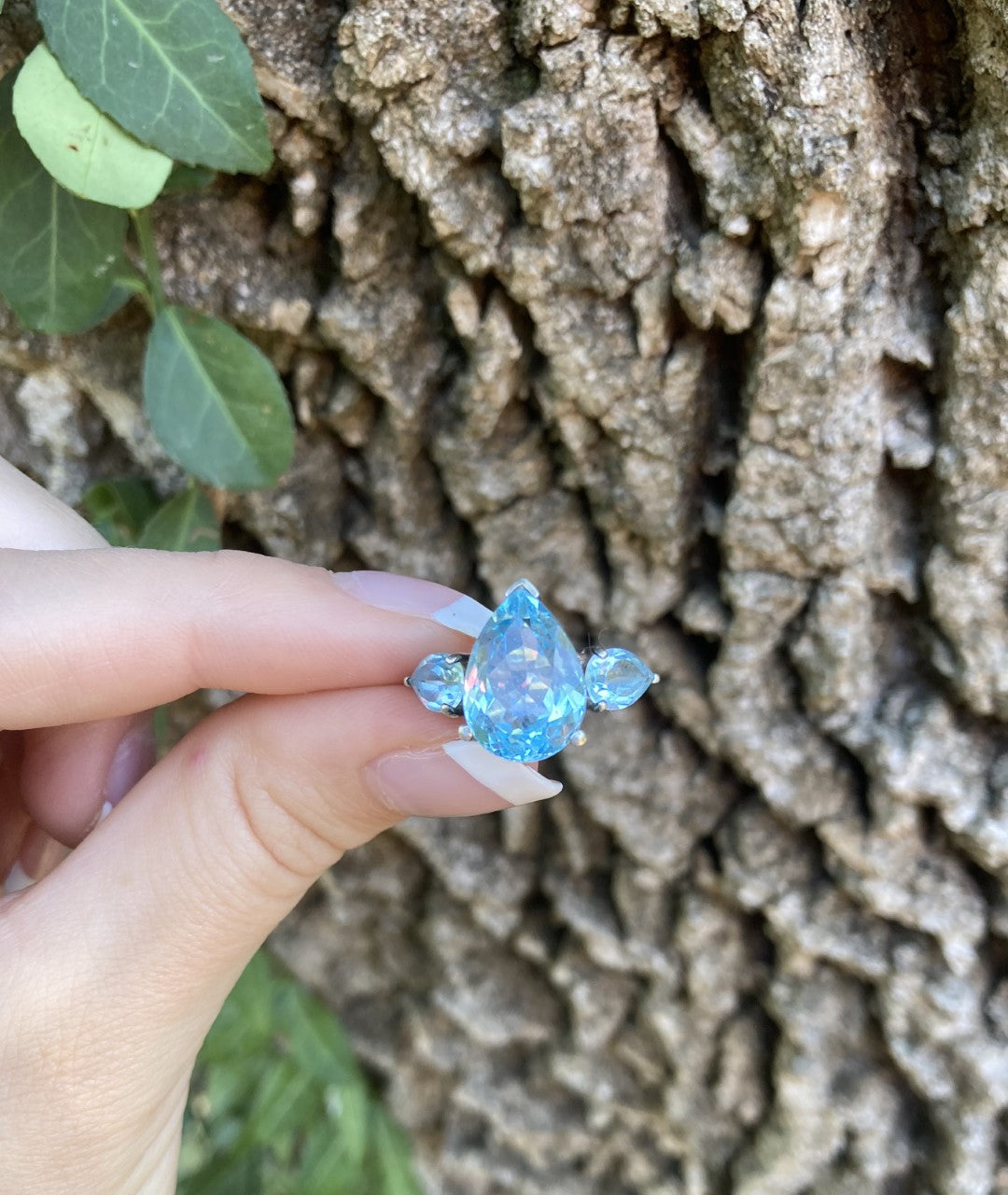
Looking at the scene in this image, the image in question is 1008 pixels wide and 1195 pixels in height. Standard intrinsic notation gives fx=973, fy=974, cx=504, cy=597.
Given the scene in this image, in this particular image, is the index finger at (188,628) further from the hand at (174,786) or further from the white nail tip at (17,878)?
the white nail tip at (17,878)

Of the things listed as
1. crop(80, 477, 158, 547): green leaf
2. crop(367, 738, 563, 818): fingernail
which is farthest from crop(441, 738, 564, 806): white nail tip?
crop(80, 477, 158, 547): green leaf

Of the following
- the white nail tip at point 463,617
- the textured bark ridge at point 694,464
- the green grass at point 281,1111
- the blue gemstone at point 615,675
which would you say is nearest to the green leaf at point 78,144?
the textured bark ridge at point 694,464

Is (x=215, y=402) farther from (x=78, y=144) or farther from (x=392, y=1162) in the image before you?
(x=392, y=1162)

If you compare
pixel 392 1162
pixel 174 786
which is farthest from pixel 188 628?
pixel 392 1162

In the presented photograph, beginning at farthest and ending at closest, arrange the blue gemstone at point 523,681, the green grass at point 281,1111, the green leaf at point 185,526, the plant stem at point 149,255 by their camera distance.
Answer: the green grass at point 281,1111
the green leaf at point 185,526
the plant stem at point 149,255
the blue gemstone at point 523,681

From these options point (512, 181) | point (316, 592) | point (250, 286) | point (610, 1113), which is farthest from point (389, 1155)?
point (512, 181)

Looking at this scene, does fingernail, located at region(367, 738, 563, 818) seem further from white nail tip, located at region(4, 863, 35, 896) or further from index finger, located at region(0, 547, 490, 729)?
white nail tip, located at region(4, 863, 35, 896)
